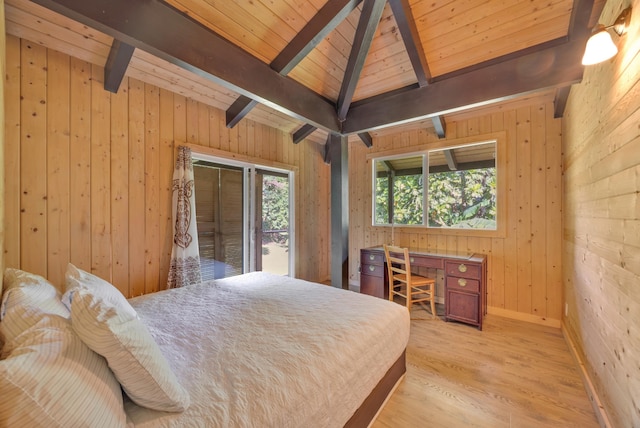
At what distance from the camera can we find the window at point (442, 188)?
3.26 meters

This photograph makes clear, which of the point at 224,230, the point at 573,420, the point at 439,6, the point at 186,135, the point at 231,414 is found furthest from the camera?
the point at 224,230

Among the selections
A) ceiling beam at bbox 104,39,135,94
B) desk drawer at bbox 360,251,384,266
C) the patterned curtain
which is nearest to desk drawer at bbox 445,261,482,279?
desk drawer at bbox 360,251,384,266

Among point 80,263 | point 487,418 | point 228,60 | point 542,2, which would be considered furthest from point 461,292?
point 80,263

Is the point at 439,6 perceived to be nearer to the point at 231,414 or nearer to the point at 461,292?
the point at 461,292

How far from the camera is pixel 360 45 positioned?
2203 millimetres

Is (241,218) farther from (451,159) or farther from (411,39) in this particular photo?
(451,159)

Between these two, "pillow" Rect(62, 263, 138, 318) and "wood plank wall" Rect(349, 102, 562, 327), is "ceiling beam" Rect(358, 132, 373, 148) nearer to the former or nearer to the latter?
"wood plank wall" Rect(349, 102, 562, 327)

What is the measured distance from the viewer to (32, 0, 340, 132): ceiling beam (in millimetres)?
1324

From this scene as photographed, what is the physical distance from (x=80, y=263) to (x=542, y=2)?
415 cm

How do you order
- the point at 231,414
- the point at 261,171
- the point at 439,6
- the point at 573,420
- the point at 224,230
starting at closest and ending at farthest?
the point at 231,414 < the point at 573,420 < the point at 439,6 < the point at 224,230 < the point at 261,171

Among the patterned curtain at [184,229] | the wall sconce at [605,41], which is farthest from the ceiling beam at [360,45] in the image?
the patterned curtain at [184,229]

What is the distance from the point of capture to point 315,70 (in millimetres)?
2580

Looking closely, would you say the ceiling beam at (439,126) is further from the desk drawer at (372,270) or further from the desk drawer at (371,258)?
the desk drawer at (372,270)

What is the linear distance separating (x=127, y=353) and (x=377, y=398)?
1.42m
